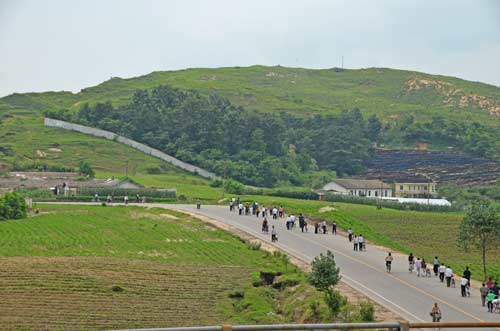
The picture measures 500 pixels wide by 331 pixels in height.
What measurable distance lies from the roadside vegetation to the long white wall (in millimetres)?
65077

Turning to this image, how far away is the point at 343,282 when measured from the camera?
4375 cm

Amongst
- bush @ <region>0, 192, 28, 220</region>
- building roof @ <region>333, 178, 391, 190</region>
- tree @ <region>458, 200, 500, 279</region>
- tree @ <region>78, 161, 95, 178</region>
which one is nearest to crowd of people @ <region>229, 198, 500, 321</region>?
tree @ <region>458, 200, 500, 279</region>

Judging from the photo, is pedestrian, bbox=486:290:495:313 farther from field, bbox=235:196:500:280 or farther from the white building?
the white building

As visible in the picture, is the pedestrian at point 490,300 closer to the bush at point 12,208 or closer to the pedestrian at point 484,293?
the pedestrian at point 484,293

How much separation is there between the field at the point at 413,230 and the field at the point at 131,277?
38.8 ft

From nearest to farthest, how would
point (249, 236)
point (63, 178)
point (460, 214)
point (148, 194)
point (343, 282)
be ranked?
point (343, 282), point (249, 236), point (460, 214), point (148, 194), point (63, 178)

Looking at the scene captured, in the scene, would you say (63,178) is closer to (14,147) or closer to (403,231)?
(14,147)

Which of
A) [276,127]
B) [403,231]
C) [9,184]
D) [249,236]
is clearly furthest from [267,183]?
[249,236]

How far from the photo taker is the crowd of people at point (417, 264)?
38.4m

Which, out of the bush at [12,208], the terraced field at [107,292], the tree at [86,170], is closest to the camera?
the terraced field at [107,292]

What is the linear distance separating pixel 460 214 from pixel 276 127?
230 ft

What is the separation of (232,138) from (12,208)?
75.9 meters

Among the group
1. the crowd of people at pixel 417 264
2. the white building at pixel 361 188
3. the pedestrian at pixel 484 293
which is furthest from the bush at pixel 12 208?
the white building at pixel 361 188

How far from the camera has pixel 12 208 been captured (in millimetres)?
72625
